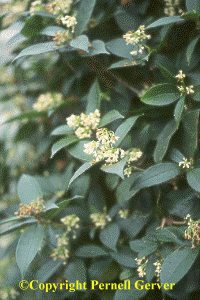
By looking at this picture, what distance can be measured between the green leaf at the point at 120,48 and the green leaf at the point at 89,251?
895 millimetres

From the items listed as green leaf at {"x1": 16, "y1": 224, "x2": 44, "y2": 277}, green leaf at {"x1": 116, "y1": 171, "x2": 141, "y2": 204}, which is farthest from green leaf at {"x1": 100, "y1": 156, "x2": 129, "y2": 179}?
green leaf at {"x1": 16, "y1": 224, "x2": 44, "y2": 277}

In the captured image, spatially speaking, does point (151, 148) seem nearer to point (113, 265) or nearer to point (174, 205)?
point (174, 205)

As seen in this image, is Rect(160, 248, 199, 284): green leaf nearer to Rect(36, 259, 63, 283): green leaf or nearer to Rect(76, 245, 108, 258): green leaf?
Rect(76, 245, 108, 258): green leaf

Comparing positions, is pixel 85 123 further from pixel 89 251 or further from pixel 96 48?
pixel 89 251

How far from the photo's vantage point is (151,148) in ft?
3.95

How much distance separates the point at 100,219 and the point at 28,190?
378 mm

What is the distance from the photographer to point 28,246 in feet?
3.45

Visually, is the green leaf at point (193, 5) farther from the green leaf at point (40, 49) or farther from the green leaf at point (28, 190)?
the green leaf at point (28, 190)

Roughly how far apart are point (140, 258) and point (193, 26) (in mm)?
1046

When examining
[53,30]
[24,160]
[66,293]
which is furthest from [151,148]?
[24,160]

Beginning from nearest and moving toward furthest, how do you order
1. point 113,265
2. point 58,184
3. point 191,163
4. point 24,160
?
1. point 191,163
2. point 113,265
3. point 58,184
4. point 24,160

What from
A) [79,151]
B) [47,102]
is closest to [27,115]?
[47,102]

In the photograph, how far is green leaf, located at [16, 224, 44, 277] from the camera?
3.27 feet

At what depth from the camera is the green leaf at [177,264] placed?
2.98ft
